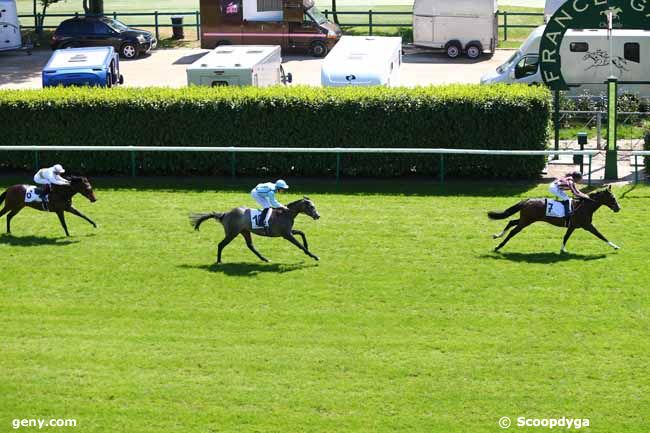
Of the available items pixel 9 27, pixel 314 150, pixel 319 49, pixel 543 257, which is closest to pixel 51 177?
pixel 314 150

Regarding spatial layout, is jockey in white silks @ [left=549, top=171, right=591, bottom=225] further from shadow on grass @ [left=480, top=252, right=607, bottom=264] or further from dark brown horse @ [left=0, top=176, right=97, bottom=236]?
dark brown horse @ [left=0, top=176, right=97, bottom=236]

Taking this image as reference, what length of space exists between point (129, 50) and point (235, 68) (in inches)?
483

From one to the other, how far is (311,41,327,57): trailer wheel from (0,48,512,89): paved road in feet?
0.91

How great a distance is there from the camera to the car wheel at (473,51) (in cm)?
3956

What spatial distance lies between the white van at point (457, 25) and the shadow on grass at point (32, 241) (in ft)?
71.1

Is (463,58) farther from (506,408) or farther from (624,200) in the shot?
(506,408)

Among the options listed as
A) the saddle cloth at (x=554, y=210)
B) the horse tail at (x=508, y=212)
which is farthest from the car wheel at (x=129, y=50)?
the saddle cloth at (x=554, y=210)

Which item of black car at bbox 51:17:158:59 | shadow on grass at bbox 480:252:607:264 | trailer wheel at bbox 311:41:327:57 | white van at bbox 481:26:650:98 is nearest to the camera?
shadow on grass at bbox 480:252:607:264

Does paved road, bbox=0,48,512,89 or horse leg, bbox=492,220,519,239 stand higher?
paved road, bbox=0,48,512,89

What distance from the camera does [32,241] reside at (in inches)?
792

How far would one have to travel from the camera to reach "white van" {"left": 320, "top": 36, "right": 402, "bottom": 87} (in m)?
29.5

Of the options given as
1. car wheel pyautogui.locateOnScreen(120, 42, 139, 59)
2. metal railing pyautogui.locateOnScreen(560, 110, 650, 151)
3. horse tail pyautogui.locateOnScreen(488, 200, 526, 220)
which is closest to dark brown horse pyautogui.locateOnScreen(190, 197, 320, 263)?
horse tail pyautogui.locateOnScreen(488, 200, 526, 220)

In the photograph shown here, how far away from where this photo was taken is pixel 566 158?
25734mm

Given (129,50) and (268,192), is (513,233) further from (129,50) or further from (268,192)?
(129,50)
